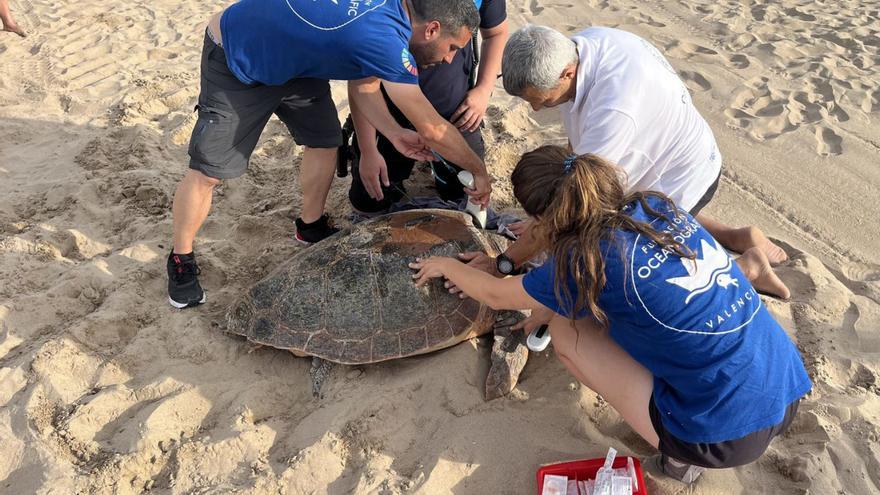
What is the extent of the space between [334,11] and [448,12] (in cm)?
47

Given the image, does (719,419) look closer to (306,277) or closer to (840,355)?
(840,355)

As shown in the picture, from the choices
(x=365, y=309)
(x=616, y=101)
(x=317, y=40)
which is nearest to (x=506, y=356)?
(x=365, y=309)

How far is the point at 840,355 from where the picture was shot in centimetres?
259

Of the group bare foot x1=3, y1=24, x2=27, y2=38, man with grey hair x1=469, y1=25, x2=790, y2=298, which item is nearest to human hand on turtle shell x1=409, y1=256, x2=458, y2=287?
man with grey hair x1=469, y1=25, x2=790, y2=298

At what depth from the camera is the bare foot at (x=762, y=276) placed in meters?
2.89

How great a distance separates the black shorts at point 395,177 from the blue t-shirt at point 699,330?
1682mm

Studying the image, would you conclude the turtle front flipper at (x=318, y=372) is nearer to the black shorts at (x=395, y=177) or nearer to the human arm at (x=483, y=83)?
the black shorts at (x=395, y=177)

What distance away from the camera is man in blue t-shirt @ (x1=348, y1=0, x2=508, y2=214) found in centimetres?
320

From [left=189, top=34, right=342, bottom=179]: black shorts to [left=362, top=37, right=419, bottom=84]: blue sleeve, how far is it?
0.57 metres

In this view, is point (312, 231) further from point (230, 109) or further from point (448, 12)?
point (448, 12)

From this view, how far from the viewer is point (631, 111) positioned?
230 cm

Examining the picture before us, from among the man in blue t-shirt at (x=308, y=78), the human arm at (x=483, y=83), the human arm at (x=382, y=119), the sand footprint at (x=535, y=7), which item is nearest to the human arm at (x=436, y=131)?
the man in blue t-shirt at (x=308, y=78)

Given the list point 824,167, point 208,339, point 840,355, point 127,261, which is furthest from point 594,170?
point 824,167

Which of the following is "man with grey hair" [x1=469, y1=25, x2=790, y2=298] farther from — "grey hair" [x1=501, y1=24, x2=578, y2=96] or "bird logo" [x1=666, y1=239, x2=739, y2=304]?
"bird logo" [x1=666, y1=239, x2=739, y2=304]
